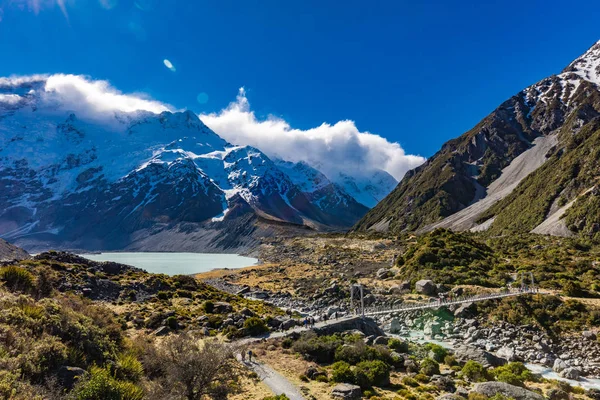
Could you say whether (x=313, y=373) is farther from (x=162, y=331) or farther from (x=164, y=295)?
(x=164, y=295)

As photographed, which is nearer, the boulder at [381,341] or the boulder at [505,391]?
the boulder at [505,391]

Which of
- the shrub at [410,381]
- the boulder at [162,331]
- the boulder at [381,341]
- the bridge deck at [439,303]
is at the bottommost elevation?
the shrub at [410,381]

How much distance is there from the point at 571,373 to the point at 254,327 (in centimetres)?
2258

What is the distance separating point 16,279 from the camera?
70.2 ft

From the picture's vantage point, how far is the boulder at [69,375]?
1269 cm

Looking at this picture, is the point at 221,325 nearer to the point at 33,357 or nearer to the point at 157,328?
the point at 157,328

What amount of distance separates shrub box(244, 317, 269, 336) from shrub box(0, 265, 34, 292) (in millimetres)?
15743

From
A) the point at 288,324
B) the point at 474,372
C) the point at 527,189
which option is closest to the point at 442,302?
the point at 288,324

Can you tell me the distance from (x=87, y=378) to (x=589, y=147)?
14430cm

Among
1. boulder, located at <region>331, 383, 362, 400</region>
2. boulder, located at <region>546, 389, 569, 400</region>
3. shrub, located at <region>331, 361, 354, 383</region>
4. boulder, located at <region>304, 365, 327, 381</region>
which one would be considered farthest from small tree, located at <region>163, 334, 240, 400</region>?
boulder, located at <region>546, 389, 569, 400</region>

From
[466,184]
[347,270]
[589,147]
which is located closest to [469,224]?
[589,147]

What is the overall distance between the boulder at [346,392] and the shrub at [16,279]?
18.3 metres

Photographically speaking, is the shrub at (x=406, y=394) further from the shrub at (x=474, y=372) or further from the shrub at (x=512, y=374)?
the shrub at (x=512, y=374)

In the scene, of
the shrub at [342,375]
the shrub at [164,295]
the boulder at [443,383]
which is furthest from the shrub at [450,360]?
the shrub at [164,295]
